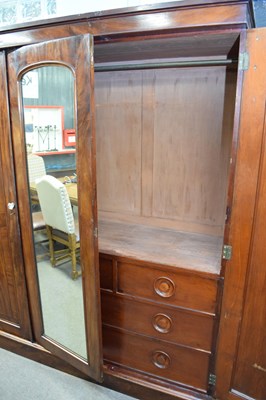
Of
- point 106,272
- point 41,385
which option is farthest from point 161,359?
point 41,385

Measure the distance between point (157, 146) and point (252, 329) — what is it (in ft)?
3.97

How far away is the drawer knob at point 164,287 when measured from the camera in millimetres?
Answer: 1504

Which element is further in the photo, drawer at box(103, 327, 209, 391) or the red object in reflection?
drawer at box(103, 327, 209, 391)

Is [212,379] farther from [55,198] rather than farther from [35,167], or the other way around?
[35,167]

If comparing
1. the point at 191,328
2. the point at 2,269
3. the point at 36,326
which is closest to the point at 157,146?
the point at 191,328

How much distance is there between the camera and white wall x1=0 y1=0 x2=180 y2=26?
171 cm

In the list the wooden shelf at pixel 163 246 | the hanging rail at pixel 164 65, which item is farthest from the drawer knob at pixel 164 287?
the hanging rail at pixel 164 65

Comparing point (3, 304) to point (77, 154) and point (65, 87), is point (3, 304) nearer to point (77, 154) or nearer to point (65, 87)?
point (77, 154)

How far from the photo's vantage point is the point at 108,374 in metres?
1.73

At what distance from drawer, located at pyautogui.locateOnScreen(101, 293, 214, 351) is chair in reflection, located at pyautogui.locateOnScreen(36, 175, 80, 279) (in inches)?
12.5

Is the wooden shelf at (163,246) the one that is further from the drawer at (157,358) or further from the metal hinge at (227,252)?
the drawer at (157,358)

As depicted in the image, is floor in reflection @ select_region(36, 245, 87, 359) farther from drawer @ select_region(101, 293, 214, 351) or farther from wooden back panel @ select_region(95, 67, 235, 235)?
wooden back panel @ select_region(95, 67, 235, 235)

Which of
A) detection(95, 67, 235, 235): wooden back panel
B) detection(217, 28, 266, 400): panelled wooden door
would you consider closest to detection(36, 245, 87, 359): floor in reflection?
detection(95, 67, 235, 235): wooden back panel

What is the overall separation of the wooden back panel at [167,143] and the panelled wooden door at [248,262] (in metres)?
0.56
